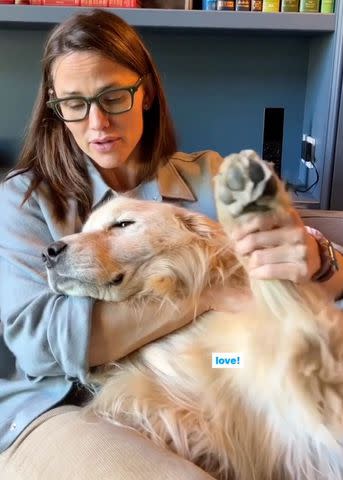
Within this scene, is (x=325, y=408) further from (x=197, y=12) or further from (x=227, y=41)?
(x=227, y=41)

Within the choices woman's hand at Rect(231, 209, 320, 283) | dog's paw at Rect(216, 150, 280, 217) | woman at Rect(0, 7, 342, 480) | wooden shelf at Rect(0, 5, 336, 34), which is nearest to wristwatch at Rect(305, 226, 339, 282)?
woman at Rect(0, 7, 342, 480)

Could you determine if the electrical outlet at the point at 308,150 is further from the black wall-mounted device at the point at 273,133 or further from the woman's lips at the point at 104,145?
the woman's lips at the point at 104,145

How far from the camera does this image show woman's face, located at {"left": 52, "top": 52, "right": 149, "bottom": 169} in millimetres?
1165

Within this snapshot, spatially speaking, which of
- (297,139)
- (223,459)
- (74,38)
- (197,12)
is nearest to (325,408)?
(223,459)

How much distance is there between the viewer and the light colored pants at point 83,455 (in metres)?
0.84

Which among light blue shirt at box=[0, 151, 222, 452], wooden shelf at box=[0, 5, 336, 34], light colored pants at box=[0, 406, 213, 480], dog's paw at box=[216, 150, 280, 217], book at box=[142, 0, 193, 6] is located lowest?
light colored pants at box=[0, 406, 213, 480]

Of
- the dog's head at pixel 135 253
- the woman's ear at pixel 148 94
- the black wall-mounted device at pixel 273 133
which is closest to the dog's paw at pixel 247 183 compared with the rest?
the dog's head at pixel 135 253

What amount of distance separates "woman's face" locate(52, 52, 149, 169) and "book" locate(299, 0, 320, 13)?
0.86 m

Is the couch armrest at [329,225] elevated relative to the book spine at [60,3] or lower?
lower

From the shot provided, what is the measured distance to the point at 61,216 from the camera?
119cm

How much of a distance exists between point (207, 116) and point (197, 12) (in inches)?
22.4

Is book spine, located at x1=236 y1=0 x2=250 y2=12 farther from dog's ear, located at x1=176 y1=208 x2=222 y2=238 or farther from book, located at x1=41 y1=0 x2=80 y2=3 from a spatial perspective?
dog's ear, located at x1=176 y1=208 x2=222 y2=238

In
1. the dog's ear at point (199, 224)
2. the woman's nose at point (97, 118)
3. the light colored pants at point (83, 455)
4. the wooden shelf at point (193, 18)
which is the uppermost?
the wooden shelf at point (193, 18)

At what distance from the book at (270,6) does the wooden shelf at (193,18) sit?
0.11 ft
